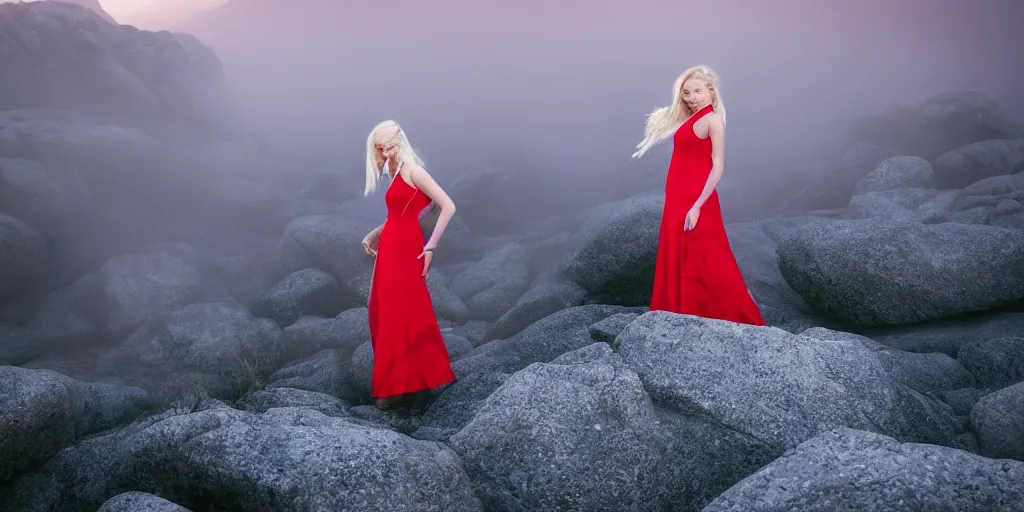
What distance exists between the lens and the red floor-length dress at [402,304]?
16.9 ft

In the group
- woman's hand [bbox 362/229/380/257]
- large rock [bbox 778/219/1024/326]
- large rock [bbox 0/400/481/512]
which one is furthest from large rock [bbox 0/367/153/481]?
large rock [bbox 778/219/1024/326]

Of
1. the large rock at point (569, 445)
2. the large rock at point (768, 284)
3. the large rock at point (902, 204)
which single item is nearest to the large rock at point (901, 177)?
the large rock at point (902, 204)

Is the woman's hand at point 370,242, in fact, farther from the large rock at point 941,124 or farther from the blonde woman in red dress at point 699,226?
the large rock at point 941,124

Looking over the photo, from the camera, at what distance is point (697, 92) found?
4.93m

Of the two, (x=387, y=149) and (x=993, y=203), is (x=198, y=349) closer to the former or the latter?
(x=387, y=149)

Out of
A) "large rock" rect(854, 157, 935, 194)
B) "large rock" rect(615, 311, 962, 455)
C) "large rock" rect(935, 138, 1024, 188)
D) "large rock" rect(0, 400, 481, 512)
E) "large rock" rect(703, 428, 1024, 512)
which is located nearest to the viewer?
"large rock" rect(703, 428, 1024, 512)

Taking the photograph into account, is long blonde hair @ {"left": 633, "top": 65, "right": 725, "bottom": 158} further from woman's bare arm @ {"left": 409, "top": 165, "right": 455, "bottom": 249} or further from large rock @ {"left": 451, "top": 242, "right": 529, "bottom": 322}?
large rock @ {"left": 451, "top": 242, "right": 529, "bottom": 322}

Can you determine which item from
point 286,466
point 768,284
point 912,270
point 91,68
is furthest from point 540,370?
point 91,68

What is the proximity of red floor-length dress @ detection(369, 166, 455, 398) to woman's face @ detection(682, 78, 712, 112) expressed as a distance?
7.04 ft

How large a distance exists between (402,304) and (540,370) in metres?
1.55

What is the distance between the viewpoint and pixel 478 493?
355 centimetres

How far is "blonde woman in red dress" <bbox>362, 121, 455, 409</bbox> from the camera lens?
16.8 ft

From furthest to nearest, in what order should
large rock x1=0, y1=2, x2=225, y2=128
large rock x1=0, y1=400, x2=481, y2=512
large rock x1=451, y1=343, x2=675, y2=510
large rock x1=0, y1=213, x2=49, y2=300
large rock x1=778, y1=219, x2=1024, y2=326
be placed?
large rock x1=0, y1=2, x2=225, y2=128, large rock x1=0, y1=213, x2=49, y2=300, large rock x1=778, y1=219, x2=1024, y2=326, large rock x1=451, y1=343, x2=675, y2=510, large rock x1=0, y1=400, x2=481, y2=512

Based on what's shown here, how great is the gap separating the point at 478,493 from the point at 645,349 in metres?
1.35
